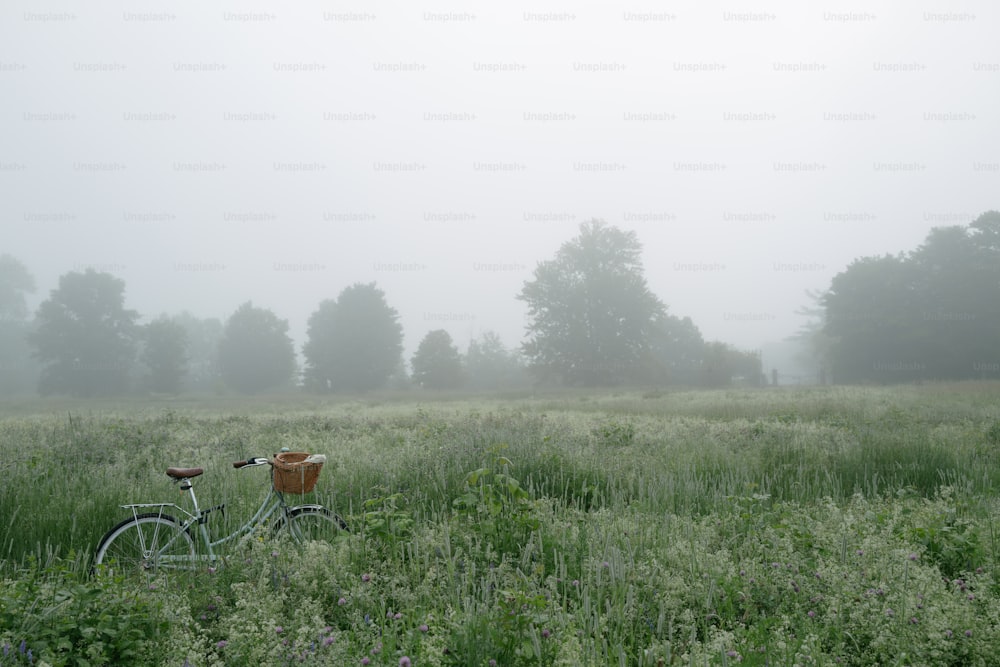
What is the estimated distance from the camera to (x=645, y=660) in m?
2.90

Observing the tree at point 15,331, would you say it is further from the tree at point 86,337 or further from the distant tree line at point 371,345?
the tree at point 86,337

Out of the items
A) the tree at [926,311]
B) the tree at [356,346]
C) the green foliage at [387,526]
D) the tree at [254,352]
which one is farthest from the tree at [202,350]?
the tree at [926,311]

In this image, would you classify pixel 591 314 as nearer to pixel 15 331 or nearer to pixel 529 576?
pixel 529 576

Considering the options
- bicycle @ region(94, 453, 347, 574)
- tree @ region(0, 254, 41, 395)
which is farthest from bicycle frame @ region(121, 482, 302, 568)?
tree @ region(0, 254, 41, 395)

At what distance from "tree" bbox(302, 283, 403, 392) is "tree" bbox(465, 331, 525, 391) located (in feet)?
38.0

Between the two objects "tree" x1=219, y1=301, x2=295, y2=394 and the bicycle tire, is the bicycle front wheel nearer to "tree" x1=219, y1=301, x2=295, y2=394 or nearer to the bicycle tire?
the bicycle tire

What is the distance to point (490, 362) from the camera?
73.4 m

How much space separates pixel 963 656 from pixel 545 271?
51939 mm

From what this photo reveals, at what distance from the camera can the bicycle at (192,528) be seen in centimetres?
430

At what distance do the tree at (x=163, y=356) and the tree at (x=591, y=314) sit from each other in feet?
119

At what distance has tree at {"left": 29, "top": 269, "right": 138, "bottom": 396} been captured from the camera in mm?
51094

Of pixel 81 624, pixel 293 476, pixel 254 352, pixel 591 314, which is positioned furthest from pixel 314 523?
pixel 254 352

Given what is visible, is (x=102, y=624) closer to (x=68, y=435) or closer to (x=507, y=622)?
(x=507, y=622)

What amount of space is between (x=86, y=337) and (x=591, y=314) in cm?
5108
